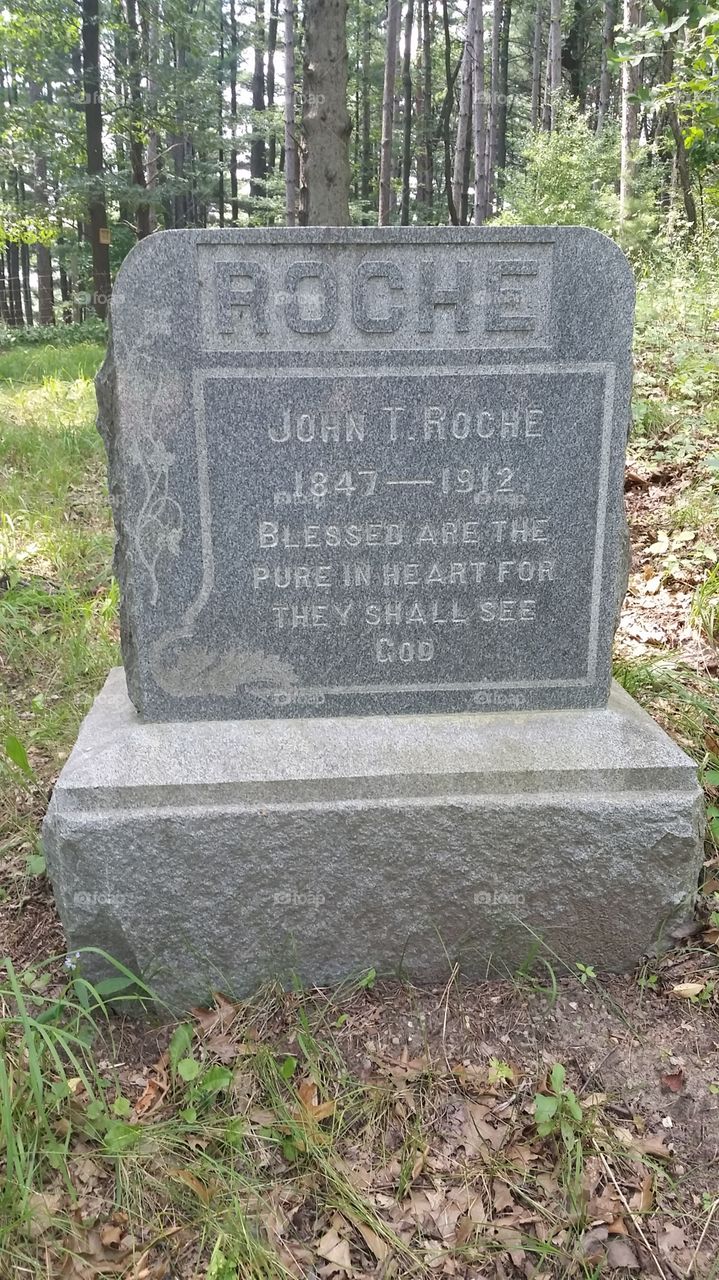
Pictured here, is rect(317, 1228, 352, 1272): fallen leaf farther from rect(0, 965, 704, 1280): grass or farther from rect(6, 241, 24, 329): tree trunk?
rect(6, 241, 24, 329): tree trunk

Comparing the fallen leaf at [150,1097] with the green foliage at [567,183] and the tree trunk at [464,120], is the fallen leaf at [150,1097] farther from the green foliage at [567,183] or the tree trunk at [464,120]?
the tree trunk at [464,120]

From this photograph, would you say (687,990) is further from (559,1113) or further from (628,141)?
(628,141)

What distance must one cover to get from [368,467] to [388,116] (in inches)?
732

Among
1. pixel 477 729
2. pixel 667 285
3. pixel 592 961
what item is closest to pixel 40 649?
pixel 477 729

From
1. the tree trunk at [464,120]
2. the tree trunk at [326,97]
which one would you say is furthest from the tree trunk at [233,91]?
the tree trunk at [326,97]

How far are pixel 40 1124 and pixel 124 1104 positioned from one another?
19 centimetres

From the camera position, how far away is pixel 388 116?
17.9 meters

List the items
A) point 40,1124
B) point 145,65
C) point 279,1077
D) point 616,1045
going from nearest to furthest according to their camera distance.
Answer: point 40,1124, point 279,1077, point 616,1045, point 145,65

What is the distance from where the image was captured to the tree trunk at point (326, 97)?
23.3ft

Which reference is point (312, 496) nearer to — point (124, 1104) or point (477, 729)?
point (477, 729)

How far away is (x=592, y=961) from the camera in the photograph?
2490mm

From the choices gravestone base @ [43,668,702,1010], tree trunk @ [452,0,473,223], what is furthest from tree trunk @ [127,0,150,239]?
gravestone base @ [43,668,702,1010]

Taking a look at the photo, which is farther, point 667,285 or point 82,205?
point 82,205

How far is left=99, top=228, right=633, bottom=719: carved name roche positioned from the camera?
2.33 metres
